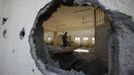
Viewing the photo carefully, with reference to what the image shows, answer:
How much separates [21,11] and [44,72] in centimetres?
82

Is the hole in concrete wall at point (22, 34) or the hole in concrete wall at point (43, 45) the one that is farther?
the hole in concrete wall at point (22, 34)

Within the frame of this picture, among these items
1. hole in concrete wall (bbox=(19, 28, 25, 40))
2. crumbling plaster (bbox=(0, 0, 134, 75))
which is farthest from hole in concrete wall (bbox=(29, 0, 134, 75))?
hole in concrete wall (bbox=(19, 28, 25, 40))

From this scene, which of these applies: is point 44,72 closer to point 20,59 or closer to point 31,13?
point 20,59

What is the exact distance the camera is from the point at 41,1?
1729 millimetres

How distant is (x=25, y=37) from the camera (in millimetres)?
1862

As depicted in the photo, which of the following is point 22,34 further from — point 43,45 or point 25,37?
point 43,45

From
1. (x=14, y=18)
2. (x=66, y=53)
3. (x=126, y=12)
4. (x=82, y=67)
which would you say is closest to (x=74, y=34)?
(x=66, y=53)

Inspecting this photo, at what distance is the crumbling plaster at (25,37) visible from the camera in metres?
1.24

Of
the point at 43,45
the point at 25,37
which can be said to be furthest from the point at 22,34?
the point at 43,45

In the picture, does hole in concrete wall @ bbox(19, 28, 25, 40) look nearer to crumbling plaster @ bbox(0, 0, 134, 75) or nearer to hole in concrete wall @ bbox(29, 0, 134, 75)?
crumbling plaster @ bbox(0, 0, 134, 75)

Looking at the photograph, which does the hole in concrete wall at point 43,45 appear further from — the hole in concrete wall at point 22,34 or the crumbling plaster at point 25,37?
the hole in concrete wall at point 22,34

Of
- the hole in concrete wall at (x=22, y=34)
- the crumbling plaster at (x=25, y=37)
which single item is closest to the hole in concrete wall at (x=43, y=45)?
the crumbling plaster at (x=25, y=37)

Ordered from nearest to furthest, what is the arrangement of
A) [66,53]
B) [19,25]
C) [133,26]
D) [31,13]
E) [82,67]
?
[133,26], [31,13], [19,25], [82,67], [66,53]

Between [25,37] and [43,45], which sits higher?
[25,37]
